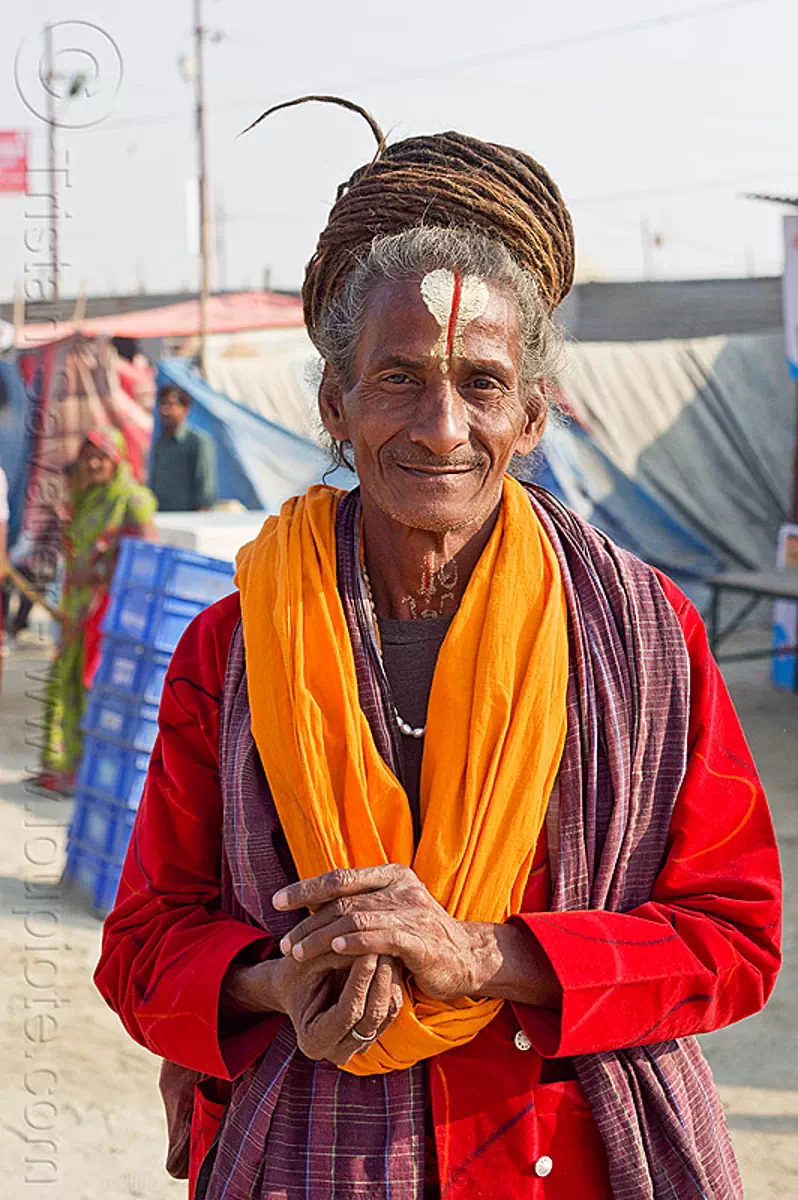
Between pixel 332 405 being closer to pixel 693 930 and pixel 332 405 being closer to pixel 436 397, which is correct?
pixel 436 397

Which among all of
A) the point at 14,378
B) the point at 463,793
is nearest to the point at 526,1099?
the point at 463,793

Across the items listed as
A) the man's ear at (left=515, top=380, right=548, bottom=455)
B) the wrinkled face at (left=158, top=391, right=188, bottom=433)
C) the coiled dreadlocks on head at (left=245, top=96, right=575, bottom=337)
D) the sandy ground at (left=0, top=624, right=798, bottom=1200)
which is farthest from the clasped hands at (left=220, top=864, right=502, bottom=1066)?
the wrinkled face at (left=158, top=391, right=188, bottom=433)

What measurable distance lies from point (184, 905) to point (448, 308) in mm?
777

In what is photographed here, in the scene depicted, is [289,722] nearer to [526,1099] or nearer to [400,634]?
[400,634]

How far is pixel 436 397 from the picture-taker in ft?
4.96

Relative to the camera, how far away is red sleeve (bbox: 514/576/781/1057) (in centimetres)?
141

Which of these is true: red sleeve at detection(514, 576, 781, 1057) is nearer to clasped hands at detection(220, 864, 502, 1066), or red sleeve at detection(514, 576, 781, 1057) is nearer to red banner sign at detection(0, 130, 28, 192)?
clasped hands at detection(220, 864, 502, 1066)

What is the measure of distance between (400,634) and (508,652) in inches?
6.5

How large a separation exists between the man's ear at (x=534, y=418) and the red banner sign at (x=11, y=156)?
371 inches

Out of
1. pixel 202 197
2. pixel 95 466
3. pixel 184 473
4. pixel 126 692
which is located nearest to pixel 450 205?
pixel 126 692

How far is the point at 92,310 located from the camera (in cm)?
2281

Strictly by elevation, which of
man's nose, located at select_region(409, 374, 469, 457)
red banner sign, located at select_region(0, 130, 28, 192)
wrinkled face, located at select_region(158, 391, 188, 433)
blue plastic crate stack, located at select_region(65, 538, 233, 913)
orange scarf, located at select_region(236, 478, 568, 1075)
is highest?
red banner sign, located at select_region(0, 130, 28, 192)

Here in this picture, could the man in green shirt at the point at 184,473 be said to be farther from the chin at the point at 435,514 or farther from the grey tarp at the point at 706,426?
the chin at the point at 435,514

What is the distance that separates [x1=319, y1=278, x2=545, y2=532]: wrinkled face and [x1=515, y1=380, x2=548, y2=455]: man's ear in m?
0.07
